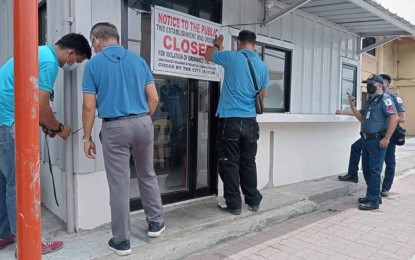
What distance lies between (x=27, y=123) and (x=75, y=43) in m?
1.53

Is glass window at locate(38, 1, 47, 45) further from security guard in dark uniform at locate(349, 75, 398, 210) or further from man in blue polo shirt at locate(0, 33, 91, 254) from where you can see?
security guard in dark uniform at locate(349, 75, 398, 210)

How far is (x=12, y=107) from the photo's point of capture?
304cm

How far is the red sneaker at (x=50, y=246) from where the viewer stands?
3.19 m

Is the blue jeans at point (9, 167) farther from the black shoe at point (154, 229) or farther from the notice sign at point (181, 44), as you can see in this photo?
the notice sign at point (181, 44)

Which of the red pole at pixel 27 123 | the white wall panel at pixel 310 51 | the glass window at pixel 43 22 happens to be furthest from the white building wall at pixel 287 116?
the red pole at pixel 27 123

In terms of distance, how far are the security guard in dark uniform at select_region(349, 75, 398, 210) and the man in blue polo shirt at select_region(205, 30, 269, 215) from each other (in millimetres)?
2017

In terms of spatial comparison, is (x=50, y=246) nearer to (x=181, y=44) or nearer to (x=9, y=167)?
(x=9, y=167)

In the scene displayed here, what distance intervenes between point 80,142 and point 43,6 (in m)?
1.79

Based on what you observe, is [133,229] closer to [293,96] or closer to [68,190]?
[68,190]

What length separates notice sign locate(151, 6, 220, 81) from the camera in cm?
407

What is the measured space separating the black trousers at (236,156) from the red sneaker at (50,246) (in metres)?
1.90

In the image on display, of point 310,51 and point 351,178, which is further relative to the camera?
point 351,178

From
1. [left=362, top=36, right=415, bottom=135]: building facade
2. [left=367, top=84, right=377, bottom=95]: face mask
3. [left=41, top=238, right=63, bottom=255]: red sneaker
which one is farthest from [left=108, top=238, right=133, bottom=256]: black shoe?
[left=362, top=36, right=415, bottom=135]: building facade

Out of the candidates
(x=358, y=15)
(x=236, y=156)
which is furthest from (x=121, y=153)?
(x=358, y=15)
